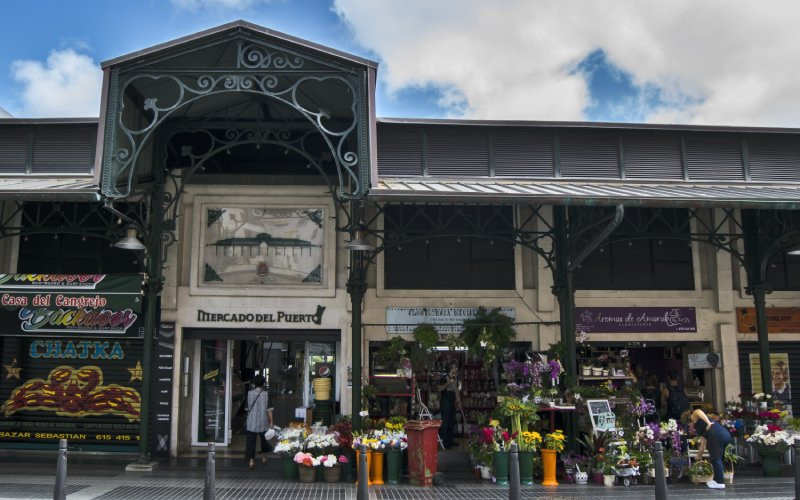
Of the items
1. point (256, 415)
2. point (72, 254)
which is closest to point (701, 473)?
point (256, 415)

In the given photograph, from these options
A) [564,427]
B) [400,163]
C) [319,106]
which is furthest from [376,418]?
[319,106]

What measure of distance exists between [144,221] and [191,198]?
47.4 inches

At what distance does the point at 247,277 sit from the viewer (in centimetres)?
1428

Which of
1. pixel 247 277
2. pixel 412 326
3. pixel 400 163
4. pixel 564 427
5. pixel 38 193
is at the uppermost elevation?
pixel 400 163

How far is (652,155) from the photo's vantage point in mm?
15258

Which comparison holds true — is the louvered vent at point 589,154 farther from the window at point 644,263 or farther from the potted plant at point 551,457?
the potted plant at point 551,457

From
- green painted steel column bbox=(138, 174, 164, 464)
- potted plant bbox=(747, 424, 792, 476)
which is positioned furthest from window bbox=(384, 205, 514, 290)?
potted plant bbox=(747, 424, 792, 476)

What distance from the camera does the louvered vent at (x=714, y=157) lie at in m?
15.2

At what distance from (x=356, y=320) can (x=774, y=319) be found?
9.85 metres

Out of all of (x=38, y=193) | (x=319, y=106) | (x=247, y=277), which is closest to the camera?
(x=38, y=193)

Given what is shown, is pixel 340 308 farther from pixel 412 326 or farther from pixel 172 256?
pixel 172 256

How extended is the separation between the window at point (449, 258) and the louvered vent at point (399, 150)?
90 cm

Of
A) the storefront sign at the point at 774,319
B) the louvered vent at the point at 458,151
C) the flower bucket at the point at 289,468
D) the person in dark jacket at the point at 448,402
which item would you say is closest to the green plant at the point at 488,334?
the person in dark jacket at the point at 448,402

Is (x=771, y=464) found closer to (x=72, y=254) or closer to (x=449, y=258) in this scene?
(x=449, y=258)
